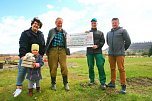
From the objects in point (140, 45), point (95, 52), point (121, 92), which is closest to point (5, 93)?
point (95, 52)

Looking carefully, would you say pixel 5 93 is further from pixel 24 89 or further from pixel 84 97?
pixel 84 97

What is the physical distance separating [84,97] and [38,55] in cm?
203

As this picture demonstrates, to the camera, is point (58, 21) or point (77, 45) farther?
point (77, 45)

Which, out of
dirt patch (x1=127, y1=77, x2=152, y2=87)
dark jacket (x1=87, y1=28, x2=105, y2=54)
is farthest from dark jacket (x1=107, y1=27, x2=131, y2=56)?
dirt patch (x1=127, y1=77, x2=152, y2=87)

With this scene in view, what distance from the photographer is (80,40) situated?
9.12 m

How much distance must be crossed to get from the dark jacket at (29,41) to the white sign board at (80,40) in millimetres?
970

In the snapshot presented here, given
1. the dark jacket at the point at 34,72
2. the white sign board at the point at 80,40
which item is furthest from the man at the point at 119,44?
the dark jacket at the point at 34,72

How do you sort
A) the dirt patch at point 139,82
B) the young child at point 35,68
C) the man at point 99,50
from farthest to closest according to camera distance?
1. the dirt patch at point 139,82
2. the man at point 99,50
3. the young child at point 35,68

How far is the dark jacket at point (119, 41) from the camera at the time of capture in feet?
27.8

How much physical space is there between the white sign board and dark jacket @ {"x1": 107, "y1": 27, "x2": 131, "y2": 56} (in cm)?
74

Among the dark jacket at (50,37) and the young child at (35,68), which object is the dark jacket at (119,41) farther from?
the young child at (35,68)

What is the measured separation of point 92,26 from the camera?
8.99m

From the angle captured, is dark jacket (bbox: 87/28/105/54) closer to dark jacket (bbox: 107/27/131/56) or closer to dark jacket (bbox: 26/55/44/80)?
dark jacket (bbox: 107/27/131/56)

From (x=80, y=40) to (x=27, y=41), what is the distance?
1942mm
